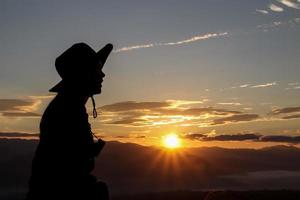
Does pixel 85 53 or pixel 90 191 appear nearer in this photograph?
pixel 90 191

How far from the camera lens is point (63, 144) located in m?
5.43

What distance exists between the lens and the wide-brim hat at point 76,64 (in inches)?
223

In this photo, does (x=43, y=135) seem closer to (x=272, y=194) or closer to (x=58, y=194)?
(x=58, y=194)

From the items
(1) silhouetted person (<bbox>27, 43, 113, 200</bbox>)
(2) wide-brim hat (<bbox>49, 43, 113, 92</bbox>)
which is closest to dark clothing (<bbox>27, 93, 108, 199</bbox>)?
(1) silhouetted person (<bbox>27, 43, 113, 200</bbox>)

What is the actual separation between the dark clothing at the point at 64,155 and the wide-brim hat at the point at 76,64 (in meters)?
0.20

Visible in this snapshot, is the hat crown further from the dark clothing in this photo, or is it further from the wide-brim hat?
the dark clothing

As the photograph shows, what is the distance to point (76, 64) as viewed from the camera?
5684mm

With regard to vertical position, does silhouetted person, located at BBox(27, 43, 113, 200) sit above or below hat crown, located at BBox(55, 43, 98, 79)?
below

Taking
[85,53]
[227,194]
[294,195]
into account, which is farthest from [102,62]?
[294,195]

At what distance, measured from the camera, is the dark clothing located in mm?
5270

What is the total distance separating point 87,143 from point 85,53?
89 centimetres

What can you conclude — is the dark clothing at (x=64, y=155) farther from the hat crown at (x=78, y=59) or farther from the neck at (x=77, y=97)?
the hat crown at (x=78, y=59)

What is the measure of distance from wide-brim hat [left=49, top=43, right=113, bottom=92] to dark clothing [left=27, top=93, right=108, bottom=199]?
200 millimetres

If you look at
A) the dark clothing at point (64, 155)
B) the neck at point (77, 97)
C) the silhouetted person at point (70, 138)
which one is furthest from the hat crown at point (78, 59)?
the dark clothing at point (64, 155)
